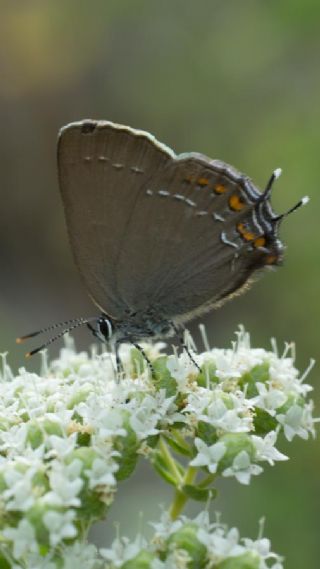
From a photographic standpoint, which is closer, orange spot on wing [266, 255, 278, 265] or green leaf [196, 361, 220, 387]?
green leaf [196, 361, 220, 387]

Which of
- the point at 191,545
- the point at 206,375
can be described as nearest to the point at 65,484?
the point at 191,545

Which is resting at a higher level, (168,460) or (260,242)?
(260,242)

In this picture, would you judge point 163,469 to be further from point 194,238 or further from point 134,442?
point 194,238

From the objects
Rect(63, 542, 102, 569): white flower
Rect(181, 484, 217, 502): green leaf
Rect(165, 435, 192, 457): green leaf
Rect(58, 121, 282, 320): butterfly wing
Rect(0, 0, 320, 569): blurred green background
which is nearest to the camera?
Rect(63, 542, 102, 569): white flower

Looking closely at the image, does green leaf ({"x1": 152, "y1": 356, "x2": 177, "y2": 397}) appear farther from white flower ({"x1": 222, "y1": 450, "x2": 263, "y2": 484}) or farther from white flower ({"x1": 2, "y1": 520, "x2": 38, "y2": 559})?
white flower ({"x1": 2, "y1": 520, "x2": 38, "y2": 559})

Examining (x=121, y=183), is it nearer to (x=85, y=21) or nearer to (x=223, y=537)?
(x=223, y=537)

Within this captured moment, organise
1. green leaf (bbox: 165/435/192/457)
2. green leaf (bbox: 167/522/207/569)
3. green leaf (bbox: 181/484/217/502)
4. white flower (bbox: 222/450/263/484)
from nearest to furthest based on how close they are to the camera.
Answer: green leaf (bbox: 167/522/207/569) < white flower (bbox: 222/450/263/484) < green leaf (bbox: 181/484/217/502) < green leaf (bbox: 165/435/192/457)

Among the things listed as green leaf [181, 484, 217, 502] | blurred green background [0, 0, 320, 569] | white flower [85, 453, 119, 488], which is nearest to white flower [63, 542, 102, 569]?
white flower [85, 453, 119, 488]
